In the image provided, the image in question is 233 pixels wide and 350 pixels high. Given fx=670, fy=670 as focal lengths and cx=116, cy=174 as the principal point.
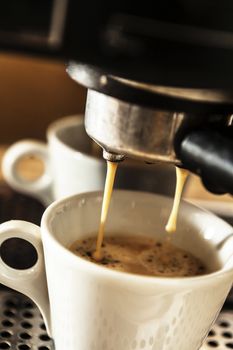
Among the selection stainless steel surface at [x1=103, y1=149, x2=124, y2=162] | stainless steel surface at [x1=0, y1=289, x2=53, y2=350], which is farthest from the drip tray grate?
stainless steel surface at [x1=103, y1=149, x2=124, y2=162]

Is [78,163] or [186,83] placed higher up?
[186,83]

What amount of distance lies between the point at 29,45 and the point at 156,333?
22cm

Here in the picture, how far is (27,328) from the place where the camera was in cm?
52

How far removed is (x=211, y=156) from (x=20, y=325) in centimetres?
24

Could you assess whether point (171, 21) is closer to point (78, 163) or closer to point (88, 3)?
point (88, 3)

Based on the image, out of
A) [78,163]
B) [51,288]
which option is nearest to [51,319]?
[51,288]

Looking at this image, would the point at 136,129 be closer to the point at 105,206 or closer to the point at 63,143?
the point at 105,206

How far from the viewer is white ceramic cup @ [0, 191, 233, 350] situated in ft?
1.40

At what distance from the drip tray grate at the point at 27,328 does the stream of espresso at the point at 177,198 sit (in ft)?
0.30

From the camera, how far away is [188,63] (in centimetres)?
33

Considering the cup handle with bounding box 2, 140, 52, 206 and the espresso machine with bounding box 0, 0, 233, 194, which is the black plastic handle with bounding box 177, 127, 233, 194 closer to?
the espresso machine with bounding box 0, 0, 233, 194

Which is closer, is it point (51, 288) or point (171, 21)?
point (171, 21)

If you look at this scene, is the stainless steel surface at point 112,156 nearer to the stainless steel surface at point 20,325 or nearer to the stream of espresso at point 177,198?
the stream of espresso at point 177,198

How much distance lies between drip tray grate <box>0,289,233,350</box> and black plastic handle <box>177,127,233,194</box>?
7.6 inches
